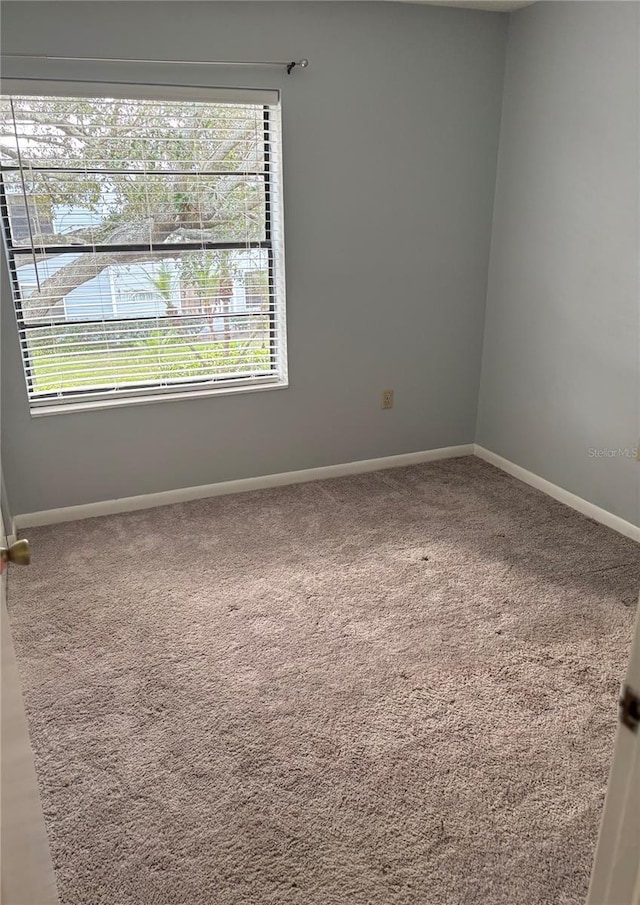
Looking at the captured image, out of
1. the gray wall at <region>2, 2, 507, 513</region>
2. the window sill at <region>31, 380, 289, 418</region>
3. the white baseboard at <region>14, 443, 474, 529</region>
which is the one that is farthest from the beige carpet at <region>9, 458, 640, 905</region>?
the window sill at <region>31, 380, 289, 418</region>

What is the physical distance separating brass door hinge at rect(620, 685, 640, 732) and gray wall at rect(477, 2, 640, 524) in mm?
2403

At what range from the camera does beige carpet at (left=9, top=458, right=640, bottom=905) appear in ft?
5.20

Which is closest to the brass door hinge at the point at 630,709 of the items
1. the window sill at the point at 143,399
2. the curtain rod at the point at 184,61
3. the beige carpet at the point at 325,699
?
the beige carpet at the point at 325,699

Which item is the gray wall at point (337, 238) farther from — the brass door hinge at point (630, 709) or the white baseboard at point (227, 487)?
the brass door hinge at point (630, 709)

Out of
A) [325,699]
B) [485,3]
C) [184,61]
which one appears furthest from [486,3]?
[325,699]

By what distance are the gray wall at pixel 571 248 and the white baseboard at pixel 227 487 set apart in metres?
0.51

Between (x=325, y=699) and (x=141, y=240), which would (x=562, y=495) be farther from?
(x=141, y=240)

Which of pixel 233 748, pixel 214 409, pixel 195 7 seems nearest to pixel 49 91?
Answer: pixel 195 7

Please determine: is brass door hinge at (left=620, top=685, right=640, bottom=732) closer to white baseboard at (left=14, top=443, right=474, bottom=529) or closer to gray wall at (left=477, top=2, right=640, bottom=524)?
gray wall at (left=477, top=2, right=640, bottom=524)

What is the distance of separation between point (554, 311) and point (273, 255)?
140 cm

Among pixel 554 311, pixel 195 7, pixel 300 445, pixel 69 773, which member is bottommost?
pixel 69 773

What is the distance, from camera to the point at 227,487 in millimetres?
3494

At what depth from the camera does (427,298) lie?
359cm

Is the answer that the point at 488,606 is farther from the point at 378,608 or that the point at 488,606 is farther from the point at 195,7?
the point at 195,7
